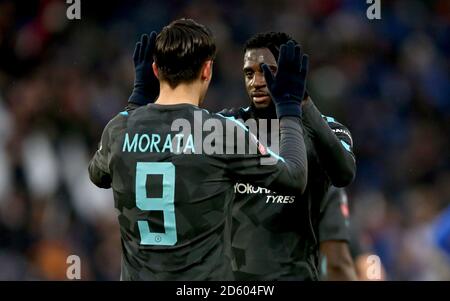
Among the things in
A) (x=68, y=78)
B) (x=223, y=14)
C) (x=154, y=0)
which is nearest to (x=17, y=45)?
(x=68, y=78)

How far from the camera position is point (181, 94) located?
3.70 meters

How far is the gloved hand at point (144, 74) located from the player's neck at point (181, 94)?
1.28ft

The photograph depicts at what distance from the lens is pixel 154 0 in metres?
10.6

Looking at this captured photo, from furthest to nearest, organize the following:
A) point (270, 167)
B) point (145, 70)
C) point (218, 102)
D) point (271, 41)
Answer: point (218, 102), point (271, 41), point (145, 70), point (270, 167)

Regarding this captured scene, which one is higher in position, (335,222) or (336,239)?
(335,222)

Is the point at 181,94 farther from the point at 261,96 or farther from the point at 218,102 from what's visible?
the point at 218,102

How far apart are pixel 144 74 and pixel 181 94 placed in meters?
0.47

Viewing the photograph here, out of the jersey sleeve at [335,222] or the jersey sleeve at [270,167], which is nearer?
the jersey sleeve at [270,167]

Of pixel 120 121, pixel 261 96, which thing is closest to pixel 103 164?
pixel 120 121

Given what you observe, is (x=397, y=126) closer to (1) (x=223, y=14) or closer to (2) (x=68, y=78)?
(1) (x=223, y=14)

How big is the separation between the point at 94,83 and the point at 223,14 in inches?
69.2

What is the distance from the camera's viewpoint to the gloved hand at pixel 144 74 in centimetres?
410

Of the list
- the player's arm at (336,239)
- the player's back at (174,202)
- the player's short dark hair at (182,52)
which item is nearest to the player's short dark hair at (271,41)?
the player's short dark hair at (182,52)

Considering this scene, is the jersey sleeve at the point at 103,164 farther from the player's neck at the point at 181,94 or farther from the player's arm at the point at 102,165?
the player's neck at the point at 181,94
